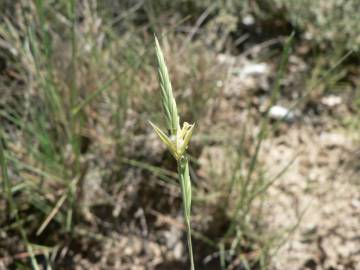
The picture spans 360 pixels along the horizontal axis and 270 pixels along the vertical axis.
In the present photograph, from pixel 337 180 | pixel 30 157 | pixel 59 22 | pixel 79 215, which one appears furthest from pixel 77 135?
pixel 337 180

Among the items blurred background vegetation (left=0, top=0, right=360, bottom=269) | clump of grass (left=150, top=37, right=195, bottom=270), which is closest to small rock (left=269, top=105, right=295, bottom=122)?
blurred background vegetation (left=0, top=0, right=360, bottom=269)

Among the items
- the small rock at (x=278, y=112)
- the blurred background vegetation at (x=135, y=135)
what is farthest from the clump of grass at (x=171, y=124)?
the small rock at (x=278, y=112)

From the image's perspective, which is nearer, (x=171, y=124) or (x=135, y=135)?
(x=171, y=124)

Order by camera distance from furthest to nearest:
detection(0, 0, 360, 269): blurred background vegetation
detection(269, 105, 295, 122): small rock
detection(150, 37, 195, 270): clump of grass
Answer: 1. detection(269, 105, 295, 122): small rock
2. detection(0, 0, 360, 269): blurred background vegetation
3. detection(150, 37, 195, 270): clump of grass

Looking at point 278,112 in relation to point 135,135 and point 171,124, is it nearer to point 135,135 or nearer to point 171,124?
point 135,135

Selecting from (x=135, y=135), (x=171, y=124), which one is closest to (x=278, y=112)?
(x=135, y=135)

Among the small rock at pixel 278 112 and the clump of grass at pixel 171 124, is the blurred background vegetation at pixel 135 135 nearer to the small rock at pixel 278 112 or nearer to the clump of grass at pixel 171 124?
the small rock at pixel 278 112

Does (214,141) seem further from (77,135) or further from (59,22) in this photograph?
(59,22)

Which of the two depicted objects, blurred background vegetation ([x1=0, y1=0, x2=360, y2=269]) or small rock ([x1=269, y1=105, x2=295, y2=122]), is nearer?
blurred background vegetation ([x1=0, y1=0, x2=360, y2=269])

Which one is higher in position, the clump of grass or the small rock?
the clump of grass

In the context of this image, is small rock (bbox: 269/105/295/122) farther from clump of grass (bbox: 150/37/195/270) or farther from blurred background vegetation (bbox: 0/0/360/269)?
clump of grass (bbox: 150/37/195/270)
